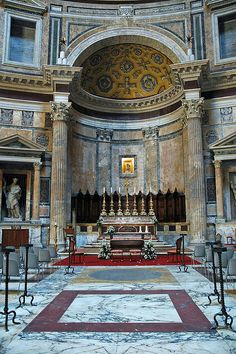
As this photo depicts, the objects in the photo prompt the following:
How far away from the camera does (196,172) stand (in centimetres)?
1625

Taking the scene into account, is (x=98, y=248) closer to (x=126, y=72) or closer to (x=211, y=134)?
(x=211, y=134)

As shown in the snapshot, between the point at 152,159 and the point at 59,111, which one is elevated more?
the point at 59,111

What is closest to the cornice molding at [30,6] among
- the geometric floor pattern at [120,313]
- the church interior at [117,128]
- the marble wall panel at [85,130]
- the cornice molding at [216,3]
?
the church interior at [117,128]

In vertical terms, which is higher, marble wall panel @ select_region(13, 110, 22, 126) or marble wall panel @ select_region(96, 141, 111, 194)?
marble wall panel @ select_region(13, 110, 22, 126)

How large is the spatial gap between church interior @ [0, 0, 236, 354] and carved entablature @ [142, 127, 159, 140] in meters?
0.06

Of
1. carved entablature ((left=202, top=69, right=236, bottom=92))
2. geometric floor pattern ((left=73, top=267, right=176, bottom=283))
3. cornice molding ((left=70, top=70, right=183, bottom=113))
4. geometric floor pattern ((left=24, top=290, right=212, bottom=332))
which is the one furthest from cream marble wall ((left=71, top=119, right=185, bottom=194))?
geometric floor pattern ((left=24, top=290, right=212, bottom=332))

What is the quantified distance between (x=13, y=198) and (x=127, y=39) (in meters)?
10.7

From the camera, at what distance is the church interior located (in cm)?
1609

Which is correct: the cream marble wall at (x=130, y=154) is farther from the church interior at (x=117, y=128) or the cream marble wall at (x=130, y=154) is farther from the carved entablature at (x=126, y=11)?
the carved entablature at (x=126, y=11)

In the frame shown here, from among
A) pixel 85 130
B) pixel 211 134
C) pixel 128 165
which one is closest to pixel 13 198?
pixel 85 130

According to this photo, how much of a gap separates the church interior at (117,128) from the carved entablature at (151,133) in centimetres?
6

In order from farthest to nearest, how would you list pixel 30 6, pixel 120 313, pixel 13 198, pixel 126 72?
pixel 126 72 < pixel 30 6 < pixel 13 198 < pixel 120 313

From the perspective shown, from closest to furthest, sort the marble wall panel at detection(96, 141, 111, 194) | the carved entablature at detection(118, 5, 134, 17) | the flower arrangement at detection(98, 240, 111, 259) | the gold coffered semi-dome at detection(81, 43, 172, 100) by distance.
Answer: the flower arrangement at detection(98, 240, 111, 259) → the carved entablature at detection(118, 5, 134, 17) → the gold coffered semi-dome at detection(81, 43, 172, 100) → the marble wall panel at detection(96, 141, 111, 194)

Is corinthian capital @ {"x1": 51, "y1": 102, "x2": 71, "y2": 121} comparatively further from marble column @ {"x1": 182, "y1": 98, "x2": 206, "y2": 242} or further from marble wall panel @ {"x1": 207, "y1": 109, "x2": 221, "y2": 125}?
marble wall panel @ {"x1": 207, "y1": 109, "x2": 221, "y2": 125}
